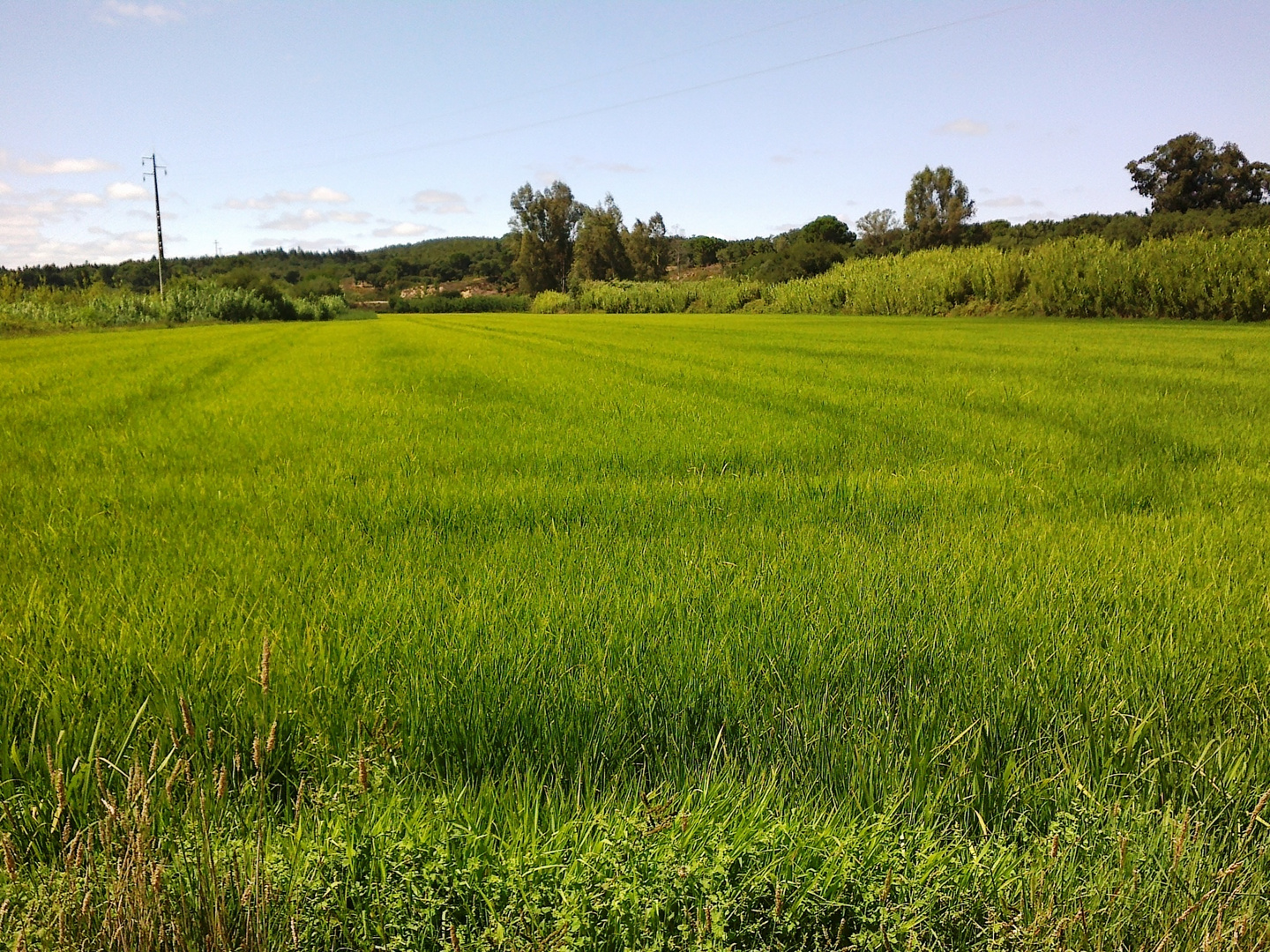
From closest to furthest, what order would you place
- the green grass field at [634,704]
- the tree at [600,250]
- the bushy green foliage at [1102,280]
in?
the green grass field at [634,704] → the bushy green foliage at [1102,280] → the tree at [600,250]

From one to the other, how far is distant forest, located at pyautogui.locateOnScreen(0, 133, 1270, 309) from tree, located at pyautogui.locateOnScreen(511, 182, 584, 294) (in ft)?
0.34

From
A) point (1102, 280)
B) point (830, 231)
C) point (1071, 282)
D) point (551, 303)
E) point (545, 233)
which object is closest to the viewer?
point (1102, 280)

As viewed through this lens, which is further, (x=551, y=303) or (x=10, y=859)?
(x=551, y=303)

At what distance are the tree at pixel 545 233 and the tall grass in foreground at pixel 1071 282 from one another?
48426 mm

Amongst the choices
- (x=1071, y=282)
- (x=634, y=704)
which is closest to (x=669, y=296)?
(x=1071, y=282)

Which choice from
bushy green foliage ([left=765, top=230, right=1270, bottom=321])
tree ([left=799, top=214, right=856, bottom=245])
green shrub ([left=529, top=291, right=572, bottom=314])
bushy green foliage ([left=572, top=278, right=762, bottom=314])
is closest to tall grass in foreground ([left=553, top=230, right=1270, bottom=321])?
bushy green foliage ([left=765, top=230, right=1270, bottom=321])

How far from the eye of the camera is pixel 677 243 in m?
105

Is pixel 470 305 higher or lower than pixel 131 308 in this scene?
higher

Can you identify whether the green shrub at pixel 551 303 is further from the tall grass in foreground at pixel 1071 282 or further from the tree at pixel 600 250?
the tall grass in foreground at pixel 1071 282

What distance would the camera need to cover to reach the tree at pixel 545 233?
266 feet

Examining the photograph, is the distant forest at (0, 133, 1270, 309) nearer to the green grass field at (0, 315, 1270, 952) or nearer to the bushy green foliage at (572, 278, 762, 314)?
the bushy green foliage at (572, 278, 762, 314)

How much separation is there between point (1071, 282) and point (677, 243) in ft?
286

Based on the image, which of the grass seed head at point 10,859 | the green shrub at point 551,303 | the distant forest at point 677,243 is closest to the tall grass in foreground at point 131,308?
the distant forest at point 677,243

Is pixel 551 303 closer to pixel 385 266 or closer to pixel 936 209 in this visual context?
pixel 936 209
